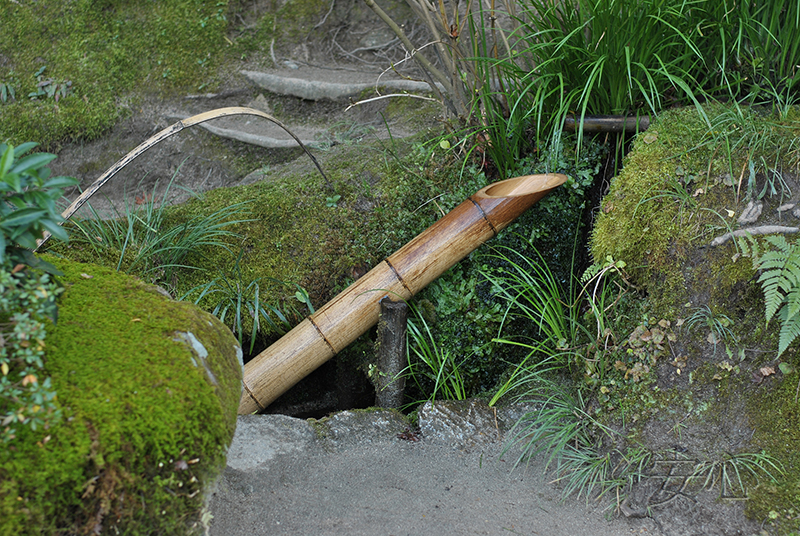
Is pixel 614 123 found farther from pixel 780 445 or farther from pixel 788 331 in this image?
pixel 780 445

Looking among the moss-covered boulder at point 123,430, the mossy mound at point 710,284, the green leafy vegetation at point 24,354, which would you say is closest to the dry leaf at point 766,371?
the mossy mound at point 710,284

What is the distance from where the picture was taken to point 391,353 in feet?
9.78

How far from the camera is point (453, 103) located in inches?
135

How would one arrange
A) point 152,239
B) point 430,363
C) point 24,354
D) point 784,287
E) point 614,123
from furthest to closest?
point 152,239
point 430,363
point 614,123
point 784,287
point 24,354

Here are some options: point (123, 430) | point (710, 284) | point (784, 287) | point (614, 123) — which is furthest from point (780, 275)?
point (123, 430)

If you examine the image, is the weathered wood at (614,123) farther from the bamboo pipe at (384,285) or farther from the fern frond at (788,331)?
the fern frond at (788,331)

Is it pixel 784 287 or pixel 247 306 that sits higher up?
pixel 247 306

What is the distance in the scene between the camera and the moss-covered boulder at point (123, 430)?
120 cm

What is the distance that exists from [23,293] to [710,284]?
2.54 meters

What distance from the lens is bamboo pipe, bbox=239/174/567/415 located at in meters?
2.96

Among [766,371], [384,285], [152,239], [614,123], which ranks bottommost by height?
[766,371]

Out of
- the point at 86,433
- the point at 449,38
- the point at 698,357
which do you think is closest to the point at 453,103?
the point at 449,38

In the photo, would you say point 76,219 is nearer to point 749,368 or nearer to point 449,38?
point 449,38

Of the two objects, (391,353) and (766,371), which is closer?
(766,371)
